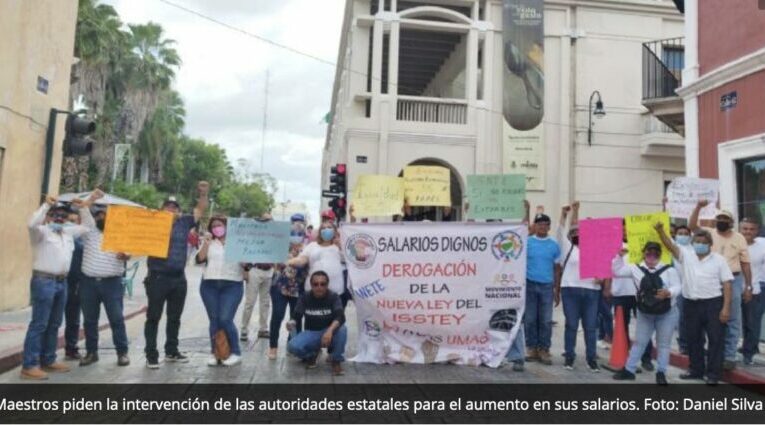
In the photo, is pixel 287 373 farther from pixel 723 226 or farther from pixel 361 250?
pixel 723 226

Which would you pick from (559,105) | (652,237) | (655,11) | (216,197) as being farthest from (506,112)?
(216,197)

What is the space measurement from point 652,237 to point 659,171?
15483 mm

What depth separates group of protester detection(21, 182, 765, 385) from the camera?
22.5ft

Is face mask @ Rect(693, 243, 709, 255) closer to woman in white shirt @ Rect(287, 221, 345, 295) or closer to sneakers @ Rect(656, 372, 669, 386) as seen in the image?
sneakers @ Rect(656, 372, 669, 386)

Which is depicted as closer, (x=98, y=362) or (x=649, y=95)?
(x=98, y=362)

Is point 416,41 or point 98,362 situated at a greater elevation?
point 416,41

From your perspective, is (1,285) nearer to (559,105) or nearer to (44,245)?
(44,245)

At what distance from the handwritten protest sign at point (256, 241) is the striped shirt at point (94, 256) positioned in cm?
128

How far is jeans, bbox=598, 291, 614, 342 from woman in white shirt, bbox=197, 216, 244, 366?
5.22 meters

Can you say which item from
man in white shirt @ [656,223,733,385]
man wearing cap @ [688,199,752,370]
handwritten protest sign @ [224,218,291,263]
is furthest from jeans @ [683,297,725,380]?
handwritten protest sign @ [224,218,291,263]

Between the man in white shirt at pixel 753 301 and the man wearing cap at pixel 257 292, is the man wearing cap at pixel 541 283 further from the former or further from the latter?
the man wearing cap at pixel 257 292

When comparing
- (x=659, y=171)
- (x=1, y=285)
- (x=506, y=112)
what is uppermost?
(x=506, y=112)

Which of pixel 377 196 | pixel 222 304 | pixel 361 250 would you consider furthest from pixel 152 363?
pixel 377 196

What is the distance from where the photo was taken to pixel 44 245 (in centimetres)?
661
